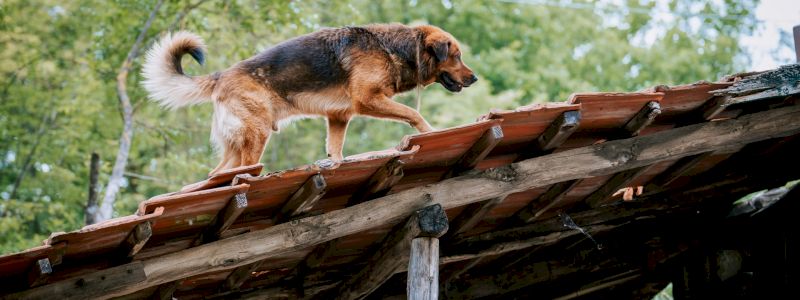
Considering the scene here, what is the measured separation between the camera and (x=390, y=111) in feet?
24.0

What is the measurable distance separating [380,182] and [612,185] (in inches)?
83.9

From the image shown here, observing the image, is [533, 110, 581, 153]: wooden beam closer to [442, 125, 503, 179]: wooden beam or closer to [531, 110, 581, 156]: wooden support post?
[531, 110, 581, 156]: wooden support post

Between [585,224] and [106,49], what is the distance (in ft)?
34.3

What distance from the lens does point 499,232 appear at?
727 cm

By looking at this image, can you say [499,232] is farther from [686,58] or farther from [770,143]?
[686,58]

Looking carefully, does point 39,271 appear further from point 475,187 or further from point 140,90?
point 140,90

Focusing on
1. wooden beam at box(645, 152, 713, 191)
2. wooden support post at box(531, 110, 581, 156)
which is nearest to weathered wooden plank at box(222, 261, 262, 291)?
A: wooden support post at box(531, 110, 581, 156)

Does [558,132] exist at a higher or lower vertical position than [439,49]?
lower

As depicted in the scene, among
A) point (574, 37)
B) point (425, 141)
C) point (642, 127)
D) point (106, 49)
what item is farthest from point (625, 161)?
point (574, 37)

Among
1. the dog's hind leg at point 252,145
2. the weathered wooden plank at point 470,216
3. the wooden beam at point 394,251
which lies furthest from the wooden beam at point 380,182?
the dog's hind leg at point 252,145

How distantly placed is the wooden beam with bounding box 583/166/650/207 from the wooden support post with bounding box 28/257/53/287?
3.81m

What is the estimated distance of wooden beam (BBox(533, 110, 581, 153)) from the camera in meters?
5.77

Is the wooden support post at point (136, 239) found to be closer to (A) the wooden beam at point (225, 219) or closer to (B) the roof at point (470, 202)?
(B) the roof at point (470, 202)

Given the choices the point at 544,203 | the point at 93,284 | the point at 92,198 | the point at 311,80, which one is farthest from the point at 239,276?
the point at 92,198
